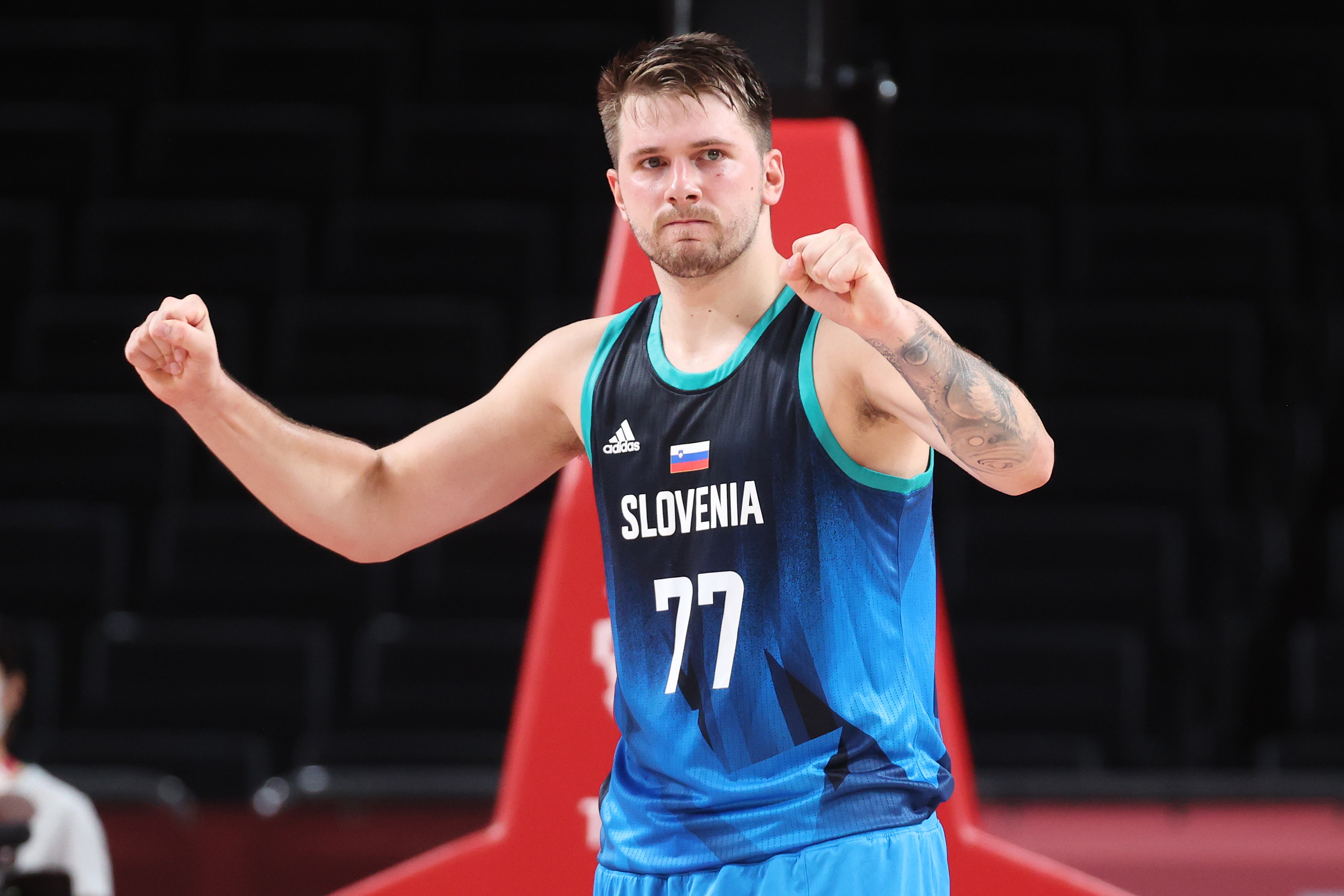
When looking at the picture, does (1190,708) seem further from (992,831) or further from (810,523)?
(810,523)

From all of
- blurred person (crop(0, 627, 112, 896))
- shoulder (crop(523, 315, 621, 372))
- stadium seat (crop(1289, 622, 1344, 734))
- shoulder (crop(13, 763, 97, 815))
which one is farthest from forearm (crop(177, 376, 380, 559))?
stadium seat (crop(1289, 622, 1344, 734))

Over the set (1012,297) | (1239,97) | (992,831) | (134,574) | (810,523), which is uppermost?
(1239,97)

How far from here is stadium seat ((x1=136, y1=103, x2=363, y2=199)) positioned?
5.71 metres

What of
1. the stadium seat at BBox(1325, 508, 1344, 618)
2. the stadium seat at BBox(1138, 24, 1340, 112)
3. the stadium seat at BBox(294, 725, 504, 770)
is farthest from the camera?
the stadium seat at BBox(1138, 24, 1340, 112)

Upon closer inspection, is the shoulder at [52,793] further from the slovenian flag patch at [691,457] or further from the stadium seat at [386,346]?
the slovenian flag patch at [691,457]

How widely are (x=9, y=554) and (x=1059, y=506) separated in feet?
10.5

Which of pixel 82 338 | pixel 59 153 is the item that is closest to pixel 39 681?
pixel 82 338

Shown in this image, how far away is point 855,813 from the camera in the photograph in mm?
1589

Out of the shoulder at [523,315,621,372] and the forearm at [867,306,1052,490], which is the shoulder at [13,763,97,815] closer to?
the shoulder at [523,315,621,372]

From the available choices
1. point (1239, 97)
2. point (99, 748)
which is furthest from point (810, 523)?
point (1239, 97)

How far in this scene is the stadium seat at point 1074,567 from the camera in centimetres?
460

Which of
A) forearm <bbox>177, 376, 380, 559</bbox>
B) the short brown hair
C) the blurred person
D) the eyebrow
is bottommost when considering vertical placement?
the blurred person

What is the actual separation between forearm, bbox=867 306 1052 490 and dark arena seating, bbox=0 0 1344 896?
7.14 ft

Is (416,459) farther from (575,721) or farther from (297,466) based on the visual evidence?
(575,721)
